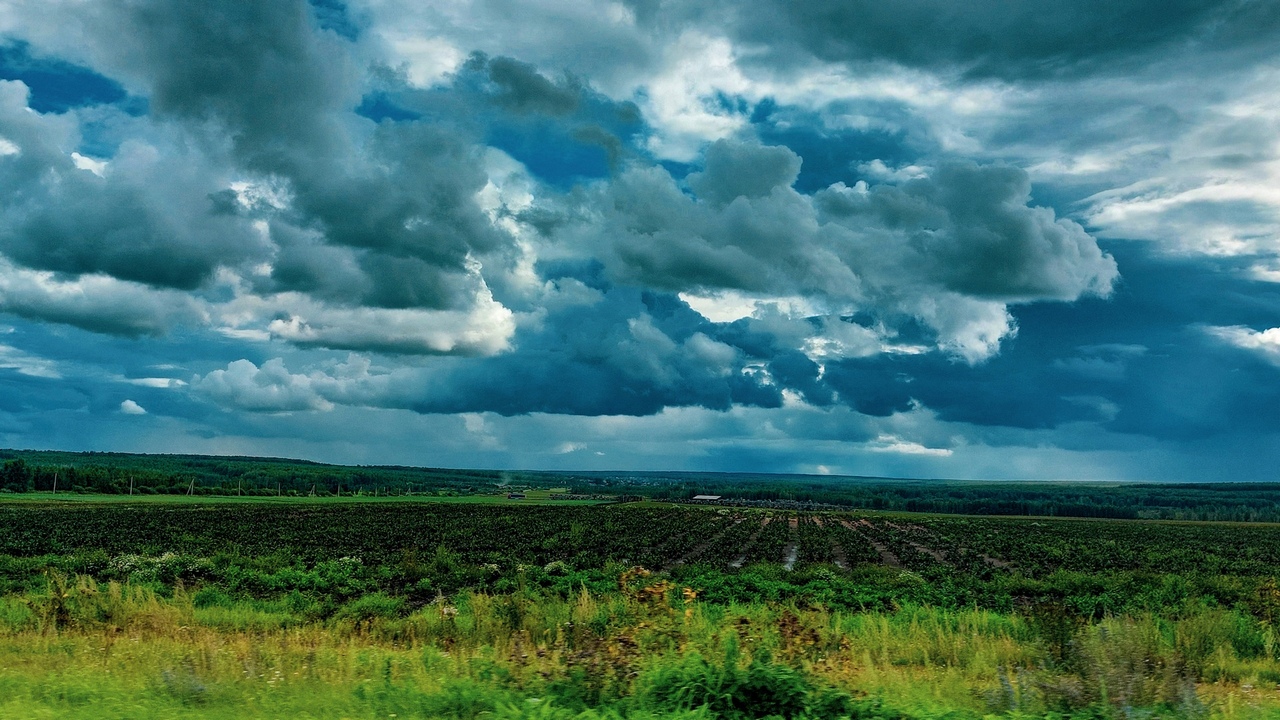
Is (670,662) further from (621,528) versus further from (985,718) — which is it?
(621,528)

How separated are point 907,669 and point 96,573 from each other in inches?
1235

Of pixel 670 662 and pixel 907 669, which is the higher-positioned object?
pixel 670 662

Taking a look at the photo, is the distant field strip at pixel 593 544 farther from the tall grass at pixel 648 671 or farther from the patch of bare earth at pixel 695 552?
the tall grass at pixel 648 671

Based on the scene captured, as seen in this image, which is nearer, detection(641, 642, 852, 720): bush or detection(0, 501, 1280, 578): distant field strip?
detection(641, 642, 852, 720): bush

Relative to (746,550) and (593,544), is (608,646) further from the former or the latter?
(746,550)

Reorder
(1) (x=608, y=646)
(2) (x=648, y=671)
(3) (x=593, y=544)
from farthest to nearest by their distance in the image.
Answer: (3) (x=593, y=544) < (1) (x=608, y=646) < (2) (x=648, y=671)

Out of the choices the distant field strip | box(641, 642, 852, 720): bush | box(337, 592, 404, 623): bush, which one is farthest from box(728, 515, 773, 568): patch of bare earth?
box(641, 642, 852, 720): bush

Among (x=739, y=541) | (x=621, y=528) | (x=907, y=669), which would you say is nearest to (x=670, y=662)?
(x=907, y=669)

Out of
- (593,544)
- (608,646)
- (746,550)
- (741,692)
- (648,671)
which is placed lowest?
(746,550)

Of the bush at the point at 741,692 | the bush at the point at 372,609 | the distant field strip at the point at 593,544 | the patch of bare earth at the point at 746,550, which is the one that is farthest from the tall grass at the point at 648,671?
the patch of bare earth at the point at 746,550

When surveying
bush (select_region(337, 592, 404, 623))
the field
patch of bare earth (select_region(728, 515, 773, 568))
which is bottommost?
patch of bare earth (select_region(728, 515, 773, 568))

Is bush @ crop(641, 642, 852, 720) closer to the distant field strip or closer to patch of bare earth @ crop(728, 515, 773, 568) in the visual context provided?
the distant field strip

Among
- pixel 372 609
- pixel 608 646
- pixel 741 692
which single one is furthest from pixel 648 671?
pixel 372 609

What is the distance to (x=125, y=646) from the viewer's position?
12.7 meters
